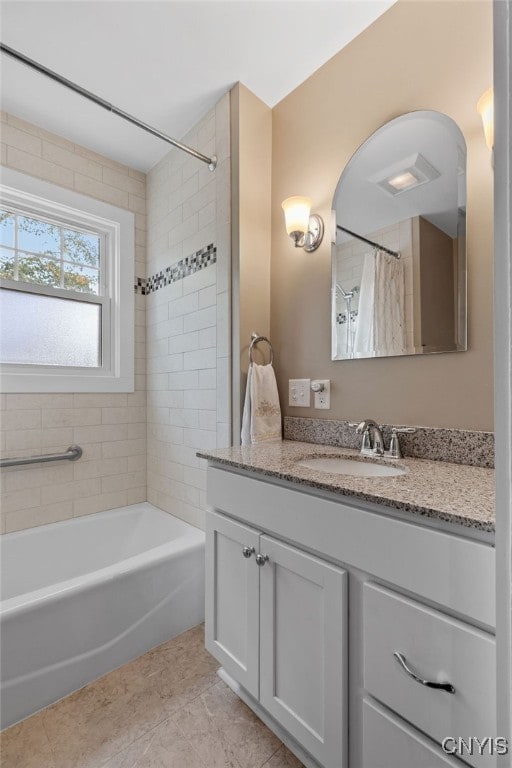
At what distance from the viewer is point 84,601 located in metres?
1.42

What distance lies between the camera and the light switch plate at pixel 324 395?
1.59 metres

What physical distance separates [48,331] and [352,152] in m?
1.92

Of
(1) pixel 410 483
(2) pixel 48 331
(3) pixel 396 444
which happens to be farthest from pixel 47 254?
(1) pixel 410 483

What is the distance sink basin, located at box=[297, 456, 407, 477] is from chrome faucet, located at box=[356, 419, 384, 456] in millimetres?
62

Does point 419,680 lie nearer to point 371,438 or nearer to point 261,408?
point 371,438

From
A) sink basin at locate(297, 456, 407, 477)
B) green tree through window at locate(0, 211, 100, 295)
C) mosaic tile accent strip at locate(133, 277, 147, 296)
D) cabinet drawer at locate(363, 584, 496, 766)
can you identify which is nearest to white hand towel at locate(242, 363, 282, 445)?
sink basin at locate(297, 456, 407, 477)

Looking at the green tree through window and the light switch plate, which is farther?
the green tree through window

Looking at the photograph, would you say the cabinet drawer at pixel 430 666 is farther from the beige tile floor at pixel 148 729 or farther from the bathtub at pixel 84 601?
the bathtub at pixel 84 601

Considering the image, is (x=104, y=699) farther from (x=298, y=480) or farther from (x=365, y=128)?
(x=365, y=128)

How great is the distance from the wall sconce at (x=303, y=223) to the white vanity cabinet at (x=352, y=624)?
1107 mm

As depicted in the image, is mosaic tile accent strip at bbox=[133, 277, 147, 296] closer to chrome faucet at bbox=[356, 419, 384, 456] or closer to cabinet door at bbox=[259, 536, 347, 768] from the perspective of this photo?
chrome faucet at bbox=[356, 419, 384, 456]

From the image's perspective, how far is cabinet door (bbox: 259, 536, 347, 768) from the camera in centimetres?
88

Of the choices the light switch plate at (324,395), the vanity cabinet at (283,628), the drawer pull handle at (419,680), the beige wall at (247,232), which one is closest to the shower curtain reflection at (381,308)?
the light switch plate at (324,395)

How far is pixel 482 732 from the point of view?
661 millimetres
